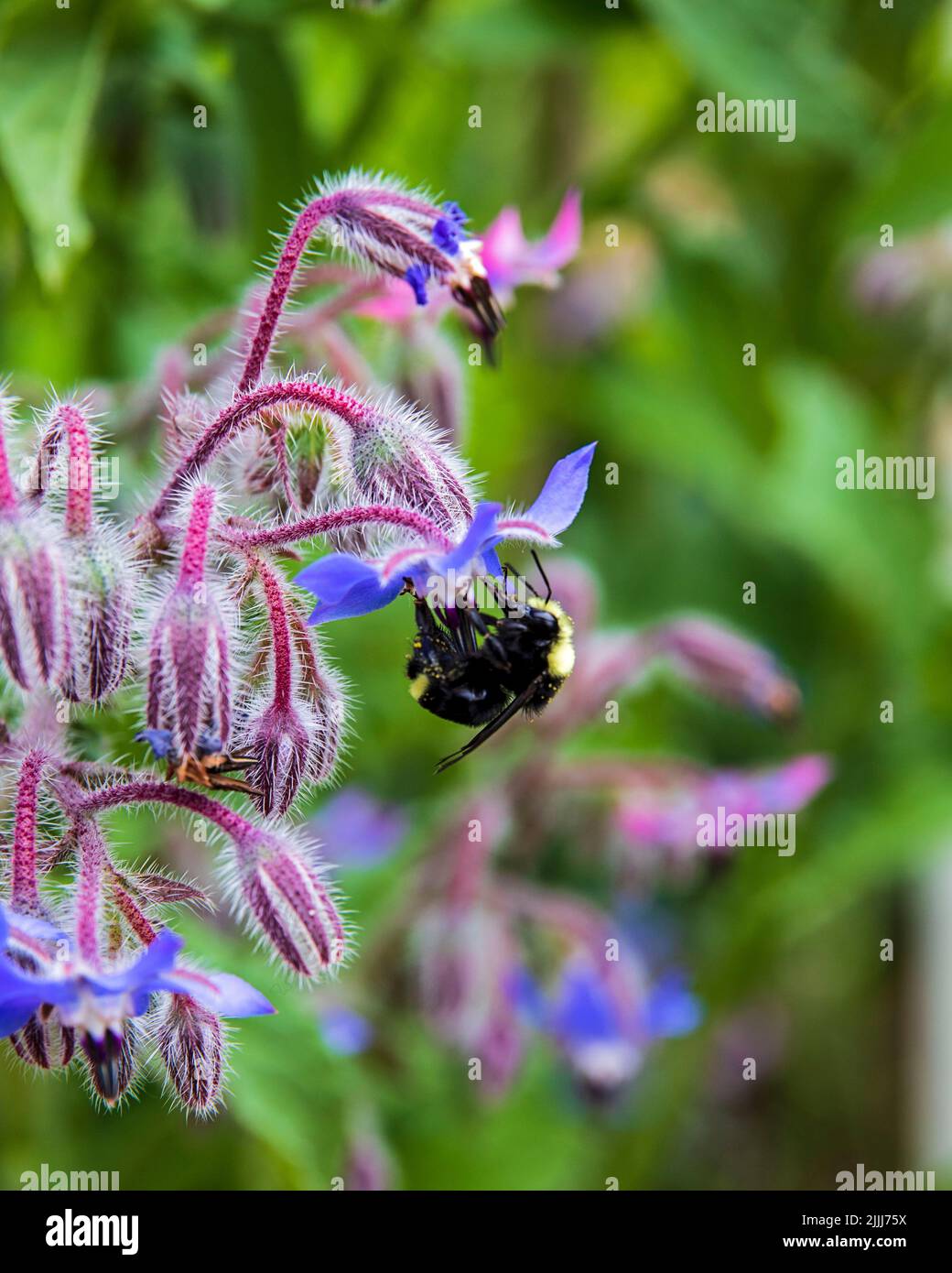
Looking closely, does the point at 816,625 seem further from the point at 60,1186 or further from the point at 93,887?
the point at 93,887

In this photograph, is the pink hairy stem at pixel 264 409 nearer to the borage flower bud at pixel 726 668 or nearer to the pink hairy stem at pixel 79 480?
the pink hairy stem at pixel 79 480

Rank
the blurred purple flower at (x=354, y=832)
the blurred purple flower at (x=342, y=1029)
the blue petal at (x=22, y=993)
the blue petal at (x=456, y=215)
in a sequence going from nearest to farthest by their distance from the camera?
the blue petal at (x=22, y=993), the blue petal at (x=456, y=215), the blurred purple flower at (x=342, y=1029), the blurred purple flower at (x=354, y=832)

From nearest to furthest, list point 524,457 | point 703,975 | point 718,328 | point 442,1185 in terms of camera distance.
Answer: point 442,1185 → point 703,975 → point 718,328 → point 524,457

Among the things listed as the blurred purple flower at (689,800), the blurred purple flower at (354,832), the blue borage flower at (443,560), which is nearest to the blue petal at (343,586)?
the blue borage flower at (443,560)

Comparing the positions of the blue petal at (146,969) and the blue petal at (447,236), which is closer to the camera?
the blue petal at (146,969)

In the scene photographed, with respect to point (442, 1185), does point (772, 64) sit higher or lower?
higher

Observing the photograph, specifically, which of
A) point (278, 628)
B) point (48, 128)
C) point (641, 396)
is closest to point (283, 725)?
point (278, 628)

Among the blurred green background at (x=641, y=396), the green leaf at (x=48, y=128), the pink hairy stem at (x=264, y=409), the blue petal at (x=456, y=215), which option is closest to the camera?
the pink hairy stem at (x=264, y=409)
